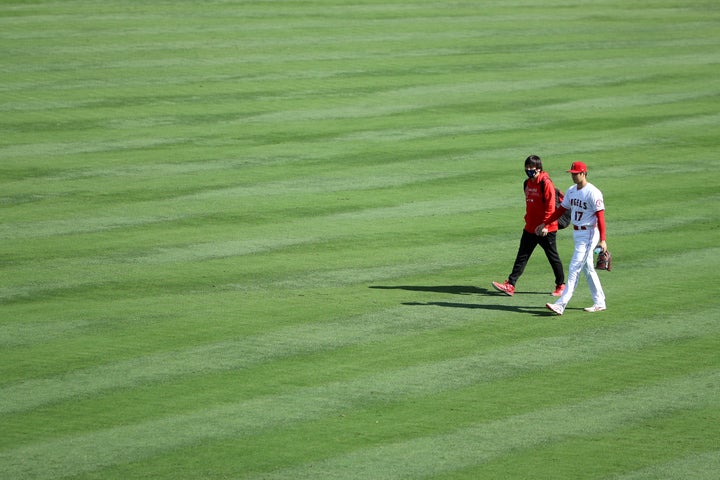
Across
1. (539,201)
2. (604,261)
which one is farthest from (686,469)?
(539,201)

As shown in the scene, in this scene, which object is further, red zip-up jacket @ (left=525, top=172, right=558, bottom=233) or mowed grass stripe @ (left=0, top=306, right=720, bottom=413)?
red zip-up jacket @ (left=525, top=172, right=558, bottom=233)

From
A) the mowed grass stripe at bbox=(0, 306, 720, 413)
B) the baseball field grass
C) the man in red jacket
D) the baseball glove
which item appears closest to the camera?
the baseball field grass

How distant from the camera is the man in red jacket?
1342cm

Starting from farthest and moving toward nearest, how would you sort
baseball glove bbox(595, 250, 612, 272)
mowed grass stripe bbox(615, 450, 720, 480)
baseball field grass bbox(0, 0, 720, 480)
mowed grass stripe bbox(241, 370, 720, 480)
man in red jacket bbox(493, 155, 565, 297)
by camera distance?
man in red jacket bbox(493, 155, 565, 297) < baseball glove bbox(595, 250, 612, 272) < baseball field grass bbox(0, 0, 720, 480) < mowed grass stripe bbox(241, 370, 720, 480) < mowed grass stripe bbox(615, 450, 720, 480)

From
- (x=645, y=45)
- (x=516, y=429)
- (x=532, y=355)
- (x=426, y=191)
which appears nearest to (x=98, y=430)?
(x=516, y=429)

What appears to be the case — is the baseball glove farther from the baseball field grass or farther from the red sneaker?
the red sneaker

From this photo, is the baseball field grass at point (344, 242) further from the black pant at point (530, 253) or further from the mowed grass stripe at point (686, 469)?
the black pant at point (530, 253)

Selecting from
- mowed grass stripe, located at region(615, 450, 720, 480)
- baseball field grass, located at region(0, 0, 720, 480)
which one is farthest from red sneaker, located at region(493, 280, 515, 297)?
mowed grass stripe, located at region(615, 450, 720, 480)

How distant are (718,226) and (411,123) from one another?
755cm

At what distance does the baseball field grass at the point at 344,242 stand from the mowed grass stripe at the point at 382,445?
33mm

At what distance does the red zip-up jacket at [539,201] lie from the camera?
13422 mm

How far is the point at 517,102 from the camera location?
77.7ft

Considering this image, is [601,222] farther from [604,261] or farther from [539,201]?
[539,201]

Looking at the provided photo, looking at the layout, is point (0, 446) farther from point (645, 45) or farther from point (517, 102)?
point (645, 45)
